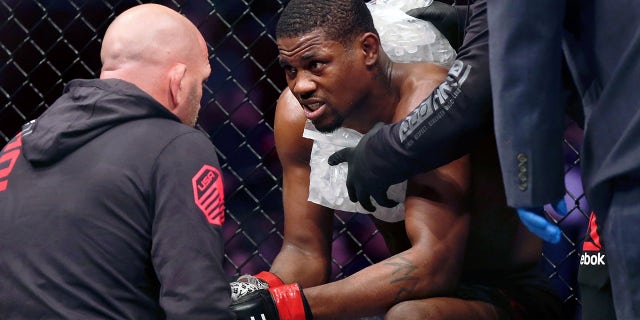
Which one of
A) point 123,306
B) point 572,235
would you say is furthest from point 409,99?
point 123,306

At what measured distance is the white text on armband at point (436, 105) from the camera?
199 centimetres

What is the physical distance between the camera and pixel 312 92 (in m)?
2.33

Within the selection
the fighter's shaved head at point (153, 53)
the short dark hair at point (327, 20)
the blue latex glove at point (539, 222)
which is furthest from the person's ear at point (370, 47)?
the blue latex glove at point (539, 222)

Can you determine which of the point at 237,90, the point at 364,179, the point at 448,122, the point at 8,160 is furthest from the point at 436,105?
the point at 237,90

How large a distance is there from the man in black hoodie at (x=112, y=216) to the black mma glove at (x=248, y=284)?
53cm

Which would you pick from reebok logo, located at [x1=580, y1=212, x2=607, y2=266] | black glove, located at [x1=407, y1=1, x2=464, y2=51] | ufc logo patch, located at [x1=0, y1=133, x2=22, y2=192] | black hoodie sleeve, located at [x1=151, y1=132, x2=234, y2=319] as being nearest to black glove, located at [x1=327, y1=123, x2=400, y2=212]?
black glove, located at [x1=407, y1=1, x2=464, y2=51]

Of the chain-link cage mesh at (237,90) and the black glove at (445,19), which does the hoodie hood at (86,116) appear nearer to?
the black glove at (445,19)

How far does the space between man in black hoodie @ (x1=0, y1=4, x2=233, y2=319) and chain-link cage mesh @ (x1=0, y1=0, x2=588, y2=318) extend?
135cm

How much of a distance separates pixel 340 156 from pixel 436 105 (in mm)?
364

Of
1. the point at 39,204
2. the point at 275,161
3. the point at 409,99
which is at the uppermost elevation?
the point at 39,204

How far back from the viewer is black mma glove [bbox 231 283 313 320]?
2.08 m

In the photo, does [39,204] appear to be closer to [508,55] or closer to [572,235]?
[508,55]

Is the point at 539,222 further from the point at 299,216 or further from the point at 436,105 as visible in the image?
the point at 299,216

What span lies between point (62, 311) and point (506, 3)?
2.80ft
